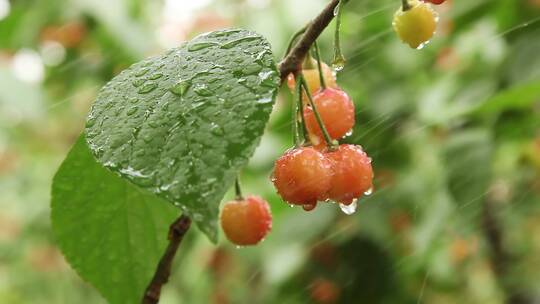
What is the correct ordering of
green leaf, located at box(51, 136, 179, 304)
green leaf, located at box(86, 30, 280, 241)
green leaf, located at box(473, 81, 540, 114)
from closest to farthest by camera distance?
green leaf, located at box(86, 30, 280, 241), green leaf, located at box(51, 136, 179, 304), green leaf, located at box(473, 81, 540, 114)

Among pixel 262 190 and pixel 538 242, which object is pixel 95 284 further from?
pixel 538 242

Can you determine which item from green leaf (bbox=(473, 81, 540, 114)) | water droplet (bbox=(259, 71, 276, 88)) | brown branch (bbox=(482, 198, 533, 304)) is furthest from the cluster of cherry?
brown branch (bbox=(482, 198, 533, 304))

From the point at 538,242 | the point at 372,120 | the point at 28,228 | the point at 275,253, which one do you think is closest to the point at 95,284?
the point at 372,120

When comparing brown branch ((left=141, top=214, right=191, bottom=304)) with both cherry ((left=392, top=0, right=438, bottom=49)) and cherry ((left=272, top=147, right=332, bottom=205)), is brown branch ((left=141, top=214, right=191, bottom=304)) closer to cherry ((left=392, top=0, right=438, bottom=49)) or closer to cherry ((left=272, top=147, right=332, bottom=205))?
cherry ((left=272, top=147, right=332, bottom=205))

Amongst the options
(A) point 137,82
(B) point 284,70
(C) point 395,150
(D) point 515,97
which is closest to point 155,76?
(A) point 137,82

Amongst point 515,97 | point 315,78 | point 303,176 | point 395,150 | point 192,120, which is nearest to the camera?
point 192,120

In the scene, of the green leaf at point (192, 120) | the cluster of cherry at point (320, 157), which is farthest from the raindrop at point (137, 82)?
the cluster of cherry at point (320, 157)

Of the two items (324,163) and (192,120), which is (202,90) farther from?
(324,163)
